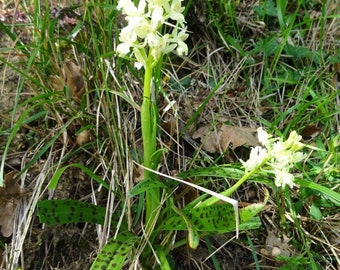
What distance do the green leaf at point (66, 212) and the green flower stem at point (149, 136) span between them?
7.9 inches

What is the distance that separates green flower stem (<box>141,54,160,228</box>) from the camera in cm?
171

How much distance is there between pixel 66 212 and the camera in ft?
6.14

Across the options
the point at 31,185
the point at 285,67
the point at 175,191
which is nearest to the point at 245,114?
the point at 285,67

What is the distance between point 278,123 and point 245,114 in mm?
180

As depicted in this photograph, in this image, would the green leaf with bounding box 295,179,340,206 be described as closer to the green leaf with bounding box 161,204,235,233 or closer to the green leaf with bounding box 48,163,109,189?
the green leaf with bounding box 161,204,235,233

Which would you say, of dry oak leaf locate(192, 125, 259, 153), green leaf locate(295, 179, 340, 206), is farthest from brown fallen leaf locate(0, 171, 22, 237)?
green leaf locate(295, 179, 340, 206)

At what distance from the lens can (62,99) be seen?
7.11ft

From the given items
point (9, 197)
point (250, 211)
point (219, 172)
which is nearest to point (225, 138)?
point (219, 172)

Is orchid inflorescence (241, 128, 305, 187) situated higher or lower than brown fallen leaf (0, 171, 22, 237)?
higher

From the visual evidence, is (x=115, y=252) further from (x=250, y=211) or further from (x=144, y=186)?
(x=250, y=211)

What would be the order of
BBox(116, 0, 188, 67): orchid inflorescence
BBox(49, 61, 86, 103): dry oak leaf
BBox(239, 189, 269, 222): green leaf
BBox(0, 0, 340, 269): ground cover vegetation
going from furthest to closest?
BBox(49, 61, 86, 103): dry oak leaf → BBox(0, 0, 340, 269): ground cover vegetation → BBox(239, 189, 269, 222): green leaf → BBox(116, 0, 188, 67): orchid inflorescence

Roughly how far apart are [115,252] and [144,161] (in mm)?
346

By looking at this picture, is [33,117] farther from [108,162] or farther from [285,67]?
[285,67]

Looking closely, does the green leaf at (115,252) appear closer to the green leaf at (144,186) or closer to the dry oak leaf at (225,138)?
the green leaf at (144,186)
